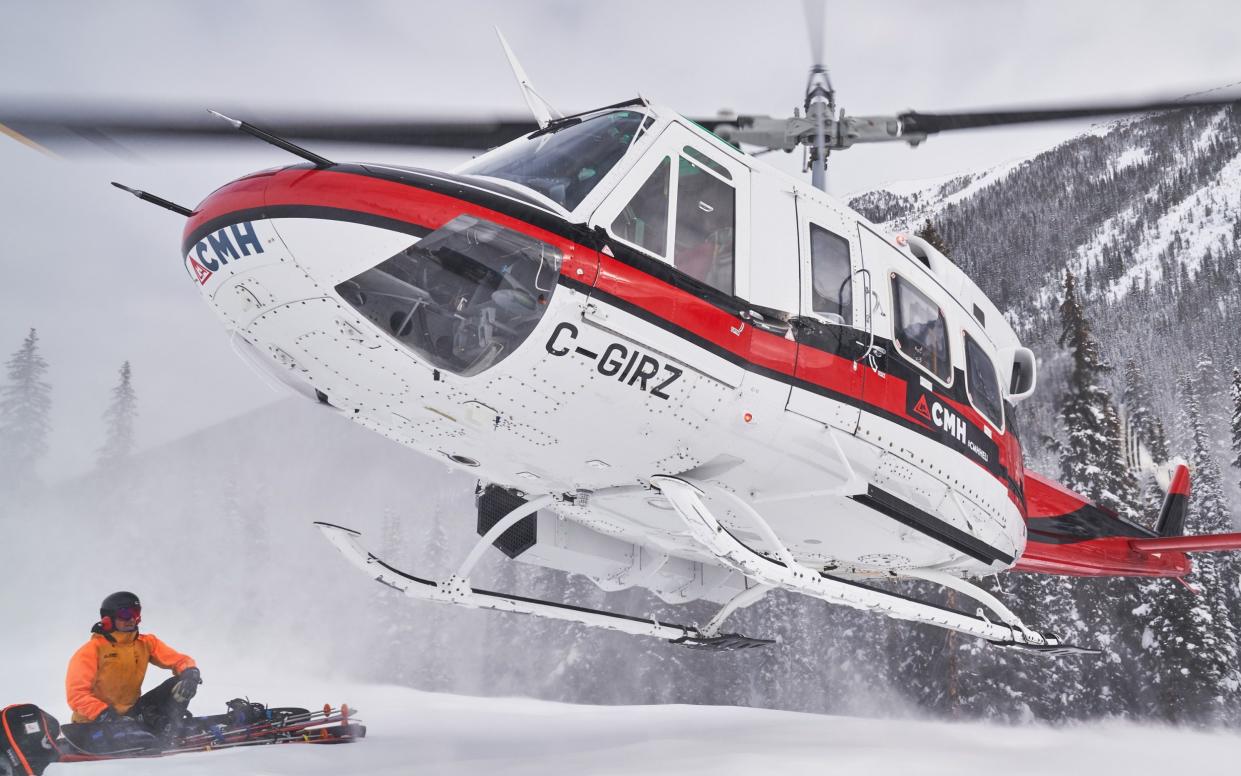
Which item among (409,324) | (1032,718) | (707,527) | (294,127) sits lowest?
(1032,718)

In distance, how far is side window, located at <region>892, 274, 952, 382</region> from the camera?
5516mm

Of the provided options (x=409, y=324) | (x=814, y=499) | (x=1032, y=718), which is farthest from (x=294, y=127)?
(x=1032, y=718)

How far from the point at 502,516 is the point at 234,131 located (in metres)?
3.07

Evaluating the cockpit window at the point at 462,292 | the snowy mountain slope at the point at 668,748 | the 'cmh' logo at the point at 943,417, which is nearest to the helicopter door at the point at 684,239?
the cockpit window at the point at 462,292

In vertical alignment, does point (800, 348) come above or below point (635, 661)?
above

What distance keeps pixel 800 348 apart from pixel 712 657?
2343 centimetres

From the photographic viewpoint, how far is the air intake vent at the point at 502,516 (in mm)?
5910

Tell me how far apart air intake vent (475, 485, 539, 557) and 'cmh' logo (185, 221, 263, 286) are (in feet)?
8.43

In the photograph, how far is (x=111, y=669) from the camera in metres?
5.75

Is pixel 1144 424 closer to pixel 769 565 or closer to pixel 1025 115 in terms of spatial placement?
pixel 1025 115

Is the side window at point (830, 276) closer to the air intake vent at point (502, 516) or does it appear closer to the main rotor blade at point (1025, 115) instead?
the main rotor blade at point (1025, 115)

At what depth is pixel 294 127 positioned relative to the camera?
3.98 metres

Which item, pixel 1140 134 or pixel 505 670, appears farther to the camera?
pixel 1140 134

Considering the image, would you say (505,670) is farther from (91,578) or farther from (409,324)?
(409,324)
